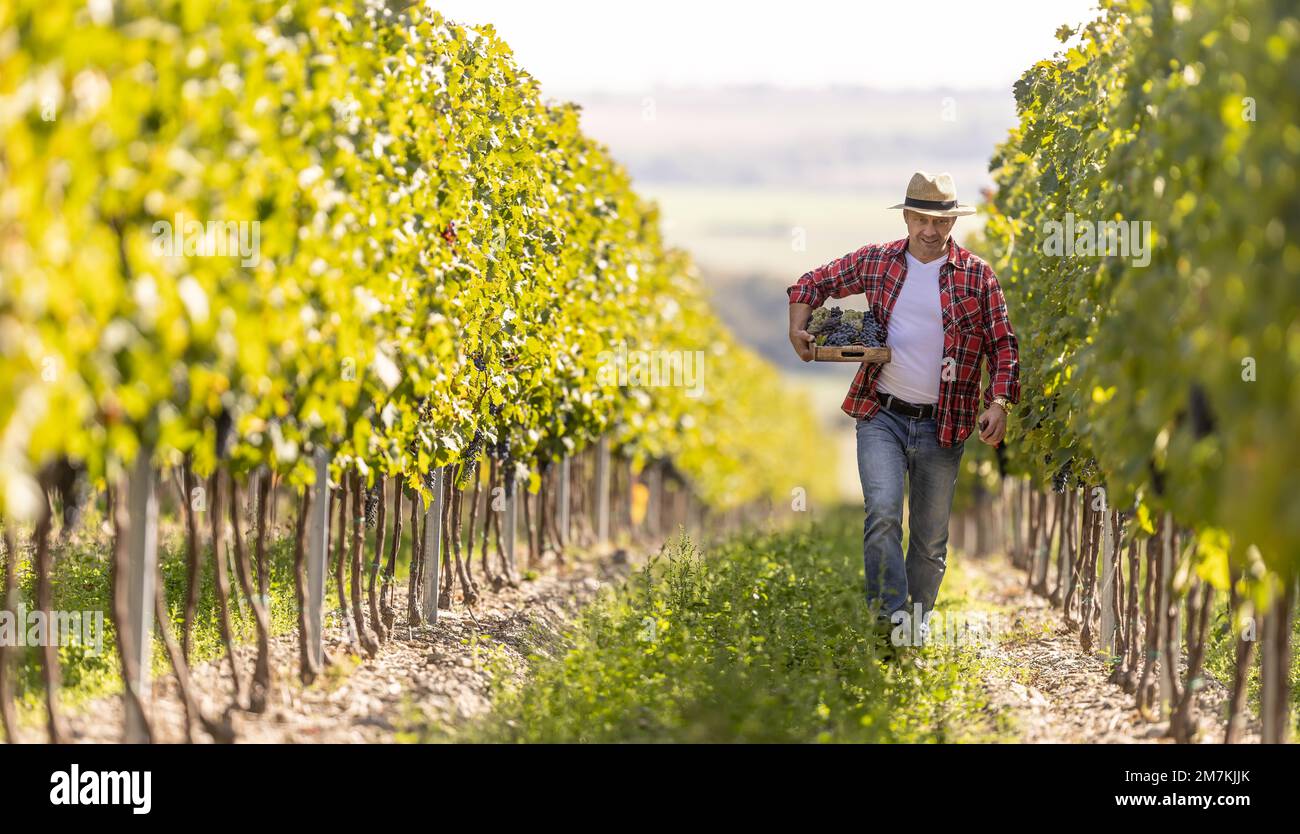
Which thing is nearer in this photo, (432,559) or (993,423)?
(993,423)

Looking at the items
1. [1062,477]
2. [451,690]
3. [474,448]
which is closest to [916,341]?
[1062,477]

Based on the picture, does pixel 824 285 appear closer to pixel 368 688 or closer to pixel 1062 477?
pixel 1062 477

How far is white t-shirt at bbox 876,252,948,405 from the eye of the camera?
734 centimetres

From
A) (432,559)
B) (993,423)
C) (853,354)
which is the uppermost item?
(853,354)

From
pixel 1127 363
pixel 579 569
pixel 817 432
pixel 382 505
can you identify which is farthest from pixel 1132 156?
pixel 817 432

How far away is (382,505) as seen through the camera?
8695mm

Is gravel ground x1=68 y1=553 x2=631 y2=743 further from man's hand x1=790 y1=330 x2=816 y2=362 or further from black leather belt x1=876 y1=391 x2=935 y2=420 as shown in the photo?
black leather belt x1=876 y1=391 x2=935 y2=420

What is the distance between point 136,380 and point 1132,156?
11.6 ft

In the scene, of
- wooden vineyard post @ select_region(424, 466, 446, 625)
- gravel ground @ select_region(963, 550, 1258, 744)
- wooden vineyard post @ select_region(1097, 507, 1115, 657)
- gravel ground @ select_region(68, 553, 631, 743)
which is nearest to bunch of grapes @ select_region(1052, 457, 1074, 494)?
wooden vineyard post @ select_region(1097, 507, 1115, 657)

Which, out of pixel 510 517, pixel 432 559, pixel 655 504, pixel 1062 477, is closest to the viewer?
pixel 432 559

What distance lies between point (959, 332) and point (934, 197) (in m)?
0.69

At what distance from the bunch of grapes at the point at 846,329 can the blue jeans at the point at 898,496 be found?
0.37 m

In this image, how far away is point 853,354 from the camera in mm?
7301

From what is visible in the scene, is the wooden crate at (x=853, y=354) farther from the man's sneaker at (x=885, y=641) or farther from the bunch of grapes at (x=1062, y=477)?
the bunch of grapes at (x=1062, y=477)
